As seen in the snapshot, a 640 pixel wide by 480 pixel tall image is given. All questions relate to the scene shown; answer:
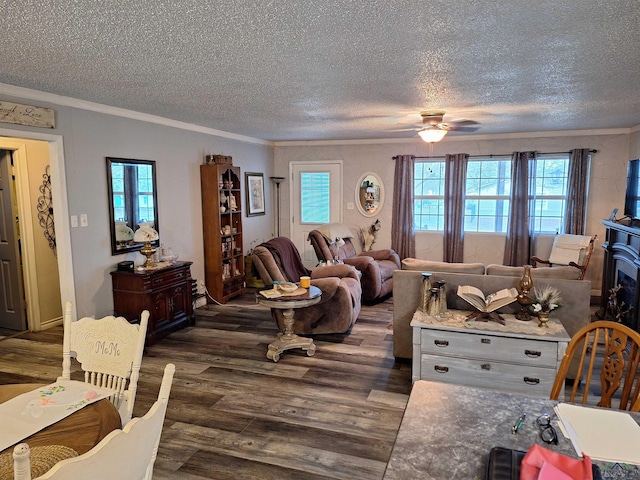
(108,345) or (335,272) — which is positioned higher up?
(108,345)

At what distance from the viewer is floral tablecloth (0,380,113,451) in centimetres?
149

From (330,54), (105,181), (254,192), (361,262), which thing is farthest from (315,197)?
(330,54)

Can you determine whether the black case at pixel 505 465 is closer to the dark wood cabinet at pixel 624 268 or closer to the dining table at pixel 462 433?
the dining table at pixel 462 433

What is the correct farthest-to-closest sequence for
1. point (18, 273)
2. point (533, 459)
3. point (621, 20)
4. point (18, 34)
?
1. point (18, 273)
2. point (18, 34)
3. point (621, 20)
4. point (533, 459)

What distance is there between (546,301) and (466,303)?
0.64 meters

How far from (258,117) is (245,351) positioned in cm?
258

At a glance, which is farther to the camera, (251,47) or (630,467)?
(251,47)

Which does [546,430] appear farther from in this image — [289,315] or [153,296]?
[153,296]

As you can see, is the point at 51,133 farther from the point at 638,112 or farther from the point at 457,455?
the point at 638,112

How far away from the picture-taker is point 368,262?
19.2ft

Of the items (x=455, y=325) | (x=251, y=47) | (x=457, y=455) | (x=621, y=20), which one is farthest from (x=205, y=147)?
(x=457, y=455)

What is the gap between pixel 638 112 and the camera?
15.4 feet

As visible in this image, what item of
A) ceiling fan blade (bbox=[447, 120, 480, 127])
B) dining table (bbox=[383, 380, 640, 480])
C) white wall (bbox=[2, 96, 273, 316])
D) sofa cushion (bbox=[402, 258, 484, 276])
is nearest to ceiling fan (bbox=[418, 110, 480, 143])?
ceiling fan blade (bbox=[447, 120, 480, 127])

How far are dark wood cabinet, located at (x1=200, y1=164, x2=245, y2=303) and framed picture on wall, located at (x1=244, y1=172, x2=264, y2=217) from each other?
579mm
